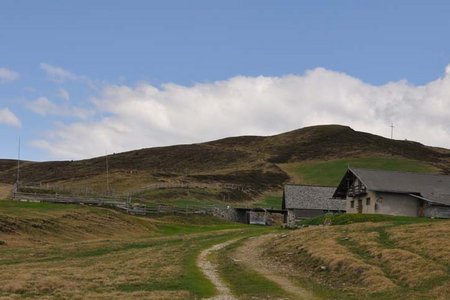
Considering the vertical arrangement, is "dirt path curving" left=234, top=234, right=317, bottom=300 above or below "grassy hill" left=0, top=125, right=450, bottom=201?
below

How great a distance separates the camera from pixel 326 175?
158875 millimetres

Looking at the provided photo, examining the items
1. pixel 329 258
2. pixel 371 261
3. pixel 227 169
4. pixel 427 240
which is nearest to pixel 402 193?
pixel 427 240

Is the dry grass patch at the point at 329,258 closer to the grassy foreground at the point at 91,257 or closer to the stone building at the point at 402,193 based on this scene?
the grassy foreground at the point at 91,257

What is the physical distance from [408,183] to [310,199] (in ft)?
93.9

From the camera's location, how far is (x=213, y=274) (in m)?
28.1

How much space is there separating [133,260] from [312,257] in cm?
1097

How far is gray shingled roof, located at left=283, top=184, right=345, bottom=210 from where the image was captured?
92688 mm

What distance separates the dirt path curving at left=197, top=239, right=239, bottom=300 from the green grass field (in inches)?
4414

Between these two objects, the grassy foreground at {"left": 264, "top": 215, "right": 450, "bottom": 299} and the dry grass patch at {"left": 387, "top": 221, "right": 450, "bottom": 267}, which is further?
the dry grass patch at {"left": 387, "top": 221, "right": 450, "bottom": 267}

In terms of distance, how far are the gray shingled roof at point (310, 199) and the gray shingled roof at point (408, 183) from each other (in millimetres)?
21659

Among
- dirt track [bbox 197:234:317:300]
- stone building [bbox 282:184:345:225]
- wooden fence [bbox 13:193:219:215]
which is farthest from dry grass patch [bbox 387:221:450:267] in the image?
stone building [bbox 282:184:345:225]

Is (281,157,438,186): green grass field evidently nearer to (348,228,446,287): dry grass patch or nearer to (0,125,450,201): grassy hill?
(0,125,450,201): grassy hill

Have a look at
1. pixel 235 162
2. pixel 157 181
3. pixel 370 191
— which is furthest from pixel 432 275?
pixel 235 162

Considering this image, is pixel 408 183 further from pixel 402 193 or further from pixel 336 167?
pixel 336 167
